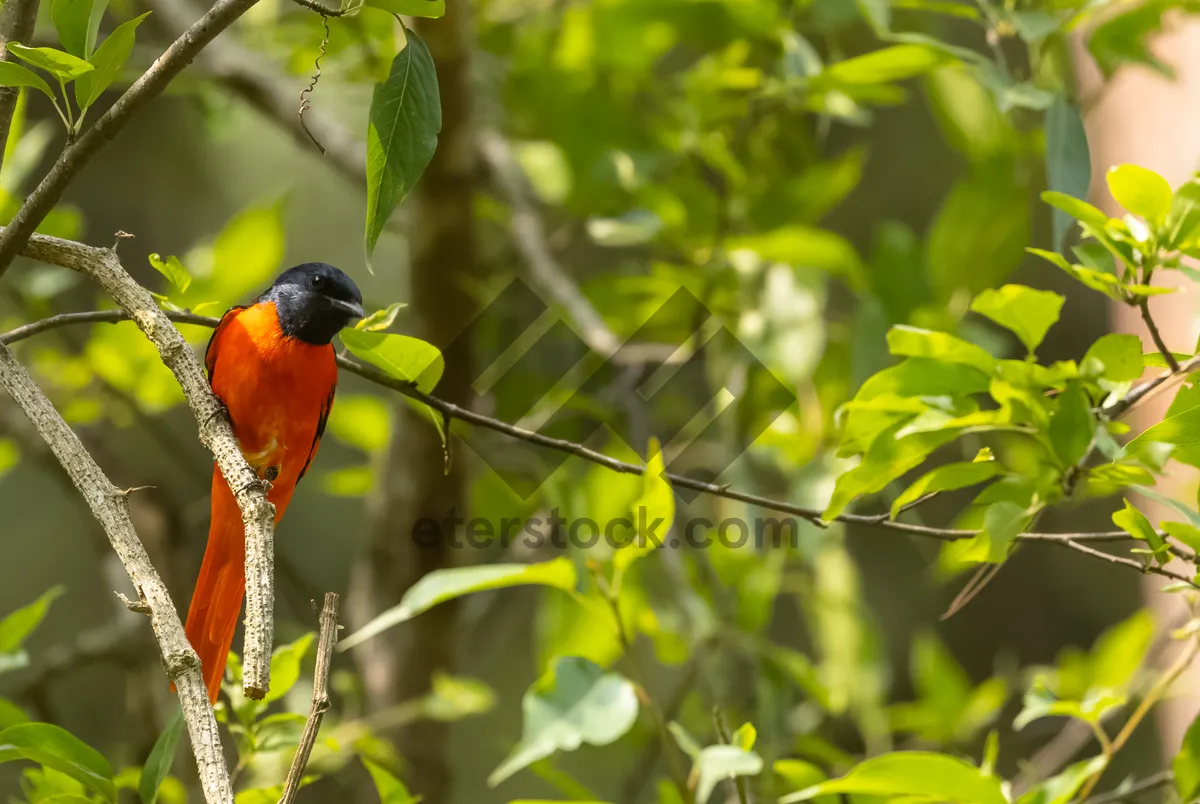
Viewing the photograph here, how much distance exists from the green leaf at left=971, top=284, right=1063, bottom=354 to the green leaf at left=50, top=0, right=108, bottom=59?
747 mm

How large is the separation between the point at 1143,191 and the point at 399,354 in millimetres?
666

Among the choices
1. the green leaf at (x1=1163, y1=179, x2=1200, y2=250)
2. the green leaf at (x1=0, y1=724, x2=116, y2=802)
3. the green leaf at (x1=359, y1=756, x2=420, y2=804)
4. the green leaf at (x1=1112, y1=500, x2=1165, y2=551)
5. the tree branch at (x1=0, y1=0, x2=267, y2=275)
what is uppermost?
the tree branch at (x1=0, y1=0, x2=267, y2=275)

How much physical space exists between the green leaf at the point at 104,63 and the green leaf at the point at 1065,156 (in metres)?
0.89

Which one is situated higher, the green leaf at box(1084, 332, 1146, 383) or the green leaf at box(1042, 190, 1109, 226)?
the green leaf at box(1042, 190, 1109, 226)

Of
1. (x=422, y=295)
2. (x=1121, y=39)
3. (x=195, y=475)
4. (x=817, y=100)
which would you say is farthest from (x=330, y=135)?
(x=1121, y=39)

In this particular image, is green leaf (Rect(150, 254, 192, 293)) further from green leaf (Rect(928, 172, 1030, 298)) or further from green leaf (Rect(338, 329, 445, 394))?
green leaf (Rect(928, 172, 1030, 298))

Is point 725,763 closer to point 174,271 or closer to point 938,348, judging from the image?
point 938,348

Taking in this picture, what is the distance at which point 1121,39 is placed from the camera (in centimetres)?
161

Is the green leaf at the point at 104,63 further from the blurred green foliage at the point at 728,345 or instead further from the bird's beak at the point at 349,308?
the bird's beak at the point at 349,308

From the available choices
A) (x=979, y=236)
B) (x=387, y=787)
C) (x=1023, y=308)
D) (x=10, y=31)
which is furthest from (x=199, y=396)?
(x=979, y=236)

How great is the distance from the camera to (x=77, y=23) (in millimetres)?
785

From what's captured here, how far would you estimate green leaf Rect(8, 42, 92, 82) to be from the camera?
714 millimetres

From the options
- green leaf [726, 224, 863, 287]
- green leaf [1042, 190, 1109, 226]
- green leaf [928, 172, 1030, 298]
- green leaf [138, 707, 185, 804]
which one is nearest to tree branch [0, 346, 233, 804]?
green leaf [138, 707, 185, 804]

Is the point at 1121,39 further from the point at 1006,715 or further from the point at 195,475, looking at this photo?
the point at 1006,715
